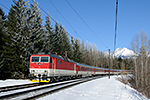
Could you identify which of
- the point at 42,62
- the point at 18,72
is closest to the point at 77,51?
the point at 18,72

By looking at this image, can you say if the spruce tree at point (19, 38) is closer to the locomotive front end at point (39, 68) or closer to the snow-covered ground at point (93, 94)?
the locomotive front end at point (39, 68)

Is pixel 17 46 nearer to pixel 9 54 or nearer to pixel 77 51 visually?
pixel 9 54

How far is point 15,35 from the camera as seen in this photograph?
85.4ft

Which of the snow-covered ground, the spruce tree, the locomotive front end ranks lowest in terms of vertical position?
the snow-covered ground

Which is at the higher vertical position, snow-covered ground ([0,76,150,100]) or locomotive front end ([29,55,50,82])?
locomotive front end ([29,55,50,82])

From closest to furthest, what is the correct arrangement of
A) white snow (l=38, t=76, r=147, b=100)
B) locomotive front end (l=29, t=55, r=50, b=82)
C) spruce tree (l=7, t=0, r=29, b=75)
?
1. white snow (l=38, t=76, r=147, b=100)
2. locomotive front end (l=29, t=55, r=50, b=82)
3. spruce tree (l=7, t=0, r=29, b=75)

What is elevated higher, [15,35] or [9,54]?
[15,35]

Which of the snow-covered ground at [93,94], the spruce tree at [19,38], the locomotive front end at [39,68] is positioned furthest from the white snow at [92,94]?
the spruce tree at [19,38]

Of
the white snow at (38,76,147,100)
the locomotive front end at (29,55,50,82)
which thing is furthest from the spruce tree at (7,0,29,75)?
the white snow at (38,76,147,100)

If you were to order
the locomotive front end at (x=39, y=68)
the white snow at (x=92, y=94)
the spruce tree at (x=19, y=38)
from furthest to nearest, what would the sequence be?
1. the spruce tree at (x=19, y=38)
2. the locomotive front end at (x=39, y=68)
3. the white snow at (x=92, y=94)

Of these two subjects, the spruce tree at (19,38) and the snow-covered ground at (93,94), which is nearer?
the snow-covered ground at (93,94)

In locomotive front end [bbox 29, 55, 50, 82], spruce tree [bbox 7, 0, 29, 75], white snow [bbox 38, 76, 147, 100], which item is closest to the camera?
white snow [bbox 38, 76, 147, 100]

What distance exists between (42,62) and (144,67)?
75.9 ft

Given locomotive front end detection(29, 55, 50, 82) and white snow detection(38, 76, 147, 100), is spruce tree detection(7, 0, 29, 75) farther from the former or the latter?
white snow detection(38, 76, 147, 100)
